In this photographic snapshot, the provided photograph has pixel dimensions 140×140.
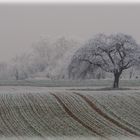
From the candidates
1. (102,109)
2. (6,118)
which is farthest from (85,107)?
(6,118)

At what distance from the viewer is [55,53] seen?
2648 inches

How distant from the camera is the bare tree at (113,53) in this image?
46312 mm

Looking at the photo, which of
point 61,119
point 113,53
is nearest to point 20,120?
point 61,119

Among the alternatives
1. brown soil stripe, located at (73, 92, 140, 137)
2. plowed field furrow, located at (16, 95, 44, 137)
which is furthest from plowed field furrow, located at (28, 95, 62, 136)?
brown soil stripe, located at (73, 92, 140, 137)

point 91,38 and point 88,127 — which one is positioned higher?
point 91,38

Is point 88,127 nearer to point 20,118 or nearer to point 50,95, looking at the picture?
point 20,118

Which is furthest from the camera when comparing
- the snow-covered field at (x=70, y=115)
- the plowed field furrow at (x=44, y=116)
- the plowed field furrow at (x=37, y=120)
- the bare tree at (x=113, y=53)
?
the bare tree at (x=113, y=53)

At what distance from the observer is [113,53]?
4675cm

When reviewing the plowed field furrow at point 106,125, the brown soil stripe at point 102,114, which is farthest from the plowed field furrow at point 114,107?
the plowed field furrow at point 106,125

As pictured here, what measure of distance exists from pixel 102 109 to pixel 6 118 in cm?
704

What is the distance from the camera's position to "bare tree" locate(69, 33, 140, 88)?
46312 mm

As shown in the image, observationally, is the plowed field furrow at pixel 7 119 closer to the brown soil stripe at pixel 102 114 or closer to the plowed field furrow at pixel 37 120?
the plowed field furrow at pixel 37 120

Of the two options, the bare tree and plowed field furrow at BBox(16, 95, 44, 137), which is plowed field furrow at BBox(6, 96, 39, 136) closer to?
plowed field furrow at BBox(16, 95, 44, 137)

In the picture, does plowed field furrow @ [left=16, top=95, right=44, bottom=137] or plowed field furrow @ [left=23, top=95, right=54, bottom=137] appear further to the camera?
plowed field furrow @ [left=16, top=95, right=44, bottom=137]
